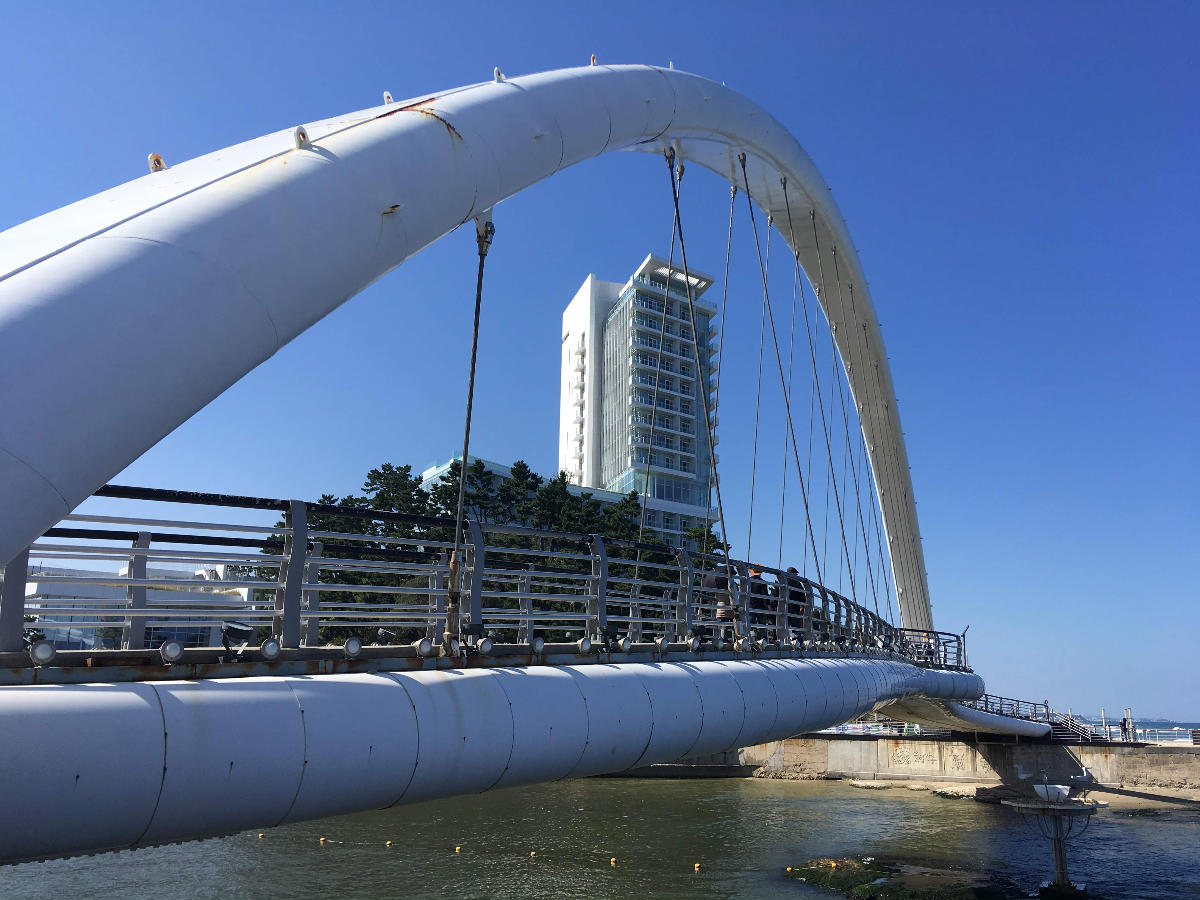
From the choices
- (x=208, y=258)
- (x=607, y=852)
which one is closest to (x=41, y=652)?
(x=208, y=258)

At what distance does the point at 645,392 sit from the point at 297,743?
75.8 metres

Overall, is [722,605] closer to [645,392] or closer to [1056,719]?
[1056,719]

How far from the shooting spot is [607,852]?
20688 millimetres

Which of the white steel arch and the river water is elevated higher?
the white steel arch

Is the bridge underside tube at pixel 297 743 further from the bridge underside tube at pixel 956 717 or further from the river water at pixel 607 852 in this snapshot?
the bridge underside tube at pixel 956 717

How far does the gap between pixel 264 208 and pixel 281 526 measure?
217 cm

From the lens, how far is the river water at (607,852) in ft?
54.1

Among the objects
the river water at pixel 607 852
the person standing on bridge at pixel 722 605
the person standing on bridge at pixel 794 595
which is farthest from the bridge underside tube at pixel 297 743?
the river water at pixel 607 852

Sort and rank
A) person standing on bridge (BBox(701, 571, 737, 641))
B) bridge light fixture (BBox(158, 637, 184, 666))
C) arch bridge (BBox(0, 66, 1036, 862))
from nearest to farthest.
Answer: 1. arch bridge (BBox(0, 66, 1036, 862))
2. bridge light fixture (BBox(158, 637, 184, 666))
3. person standing on bridge (BBox(701, 571, 737, 641))

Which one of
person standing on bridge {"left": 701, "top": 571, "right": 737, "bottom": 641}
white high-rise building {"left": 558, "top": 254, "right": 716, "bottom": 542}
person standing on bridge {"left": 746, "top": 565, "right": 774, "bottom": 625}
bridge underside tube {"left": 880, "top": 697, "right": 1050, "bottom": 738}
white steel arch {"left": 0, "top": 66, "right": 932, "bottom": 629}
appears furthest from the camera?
white high-rise building {"left": 558, "top": 254, "right": 716, "bottom": 542}

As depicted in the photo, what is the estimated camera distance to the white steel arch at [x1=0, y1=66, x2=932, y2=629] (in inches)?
141

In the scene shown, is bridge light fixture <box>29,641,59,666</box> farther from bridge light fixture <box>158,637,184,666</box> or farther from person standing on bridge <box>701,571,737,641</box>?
person standing on bridge <box>701,571,737,641</box>

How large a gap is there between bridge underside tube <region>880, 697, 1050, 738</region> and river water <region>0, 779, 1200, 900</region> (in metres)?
2.73

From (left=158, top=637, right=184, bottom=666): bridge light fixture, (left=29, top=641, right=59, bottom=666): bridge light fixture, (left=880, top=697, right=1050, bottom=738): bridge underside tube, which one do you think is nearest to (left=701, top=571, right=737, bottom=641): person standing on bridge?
(left=158, top=637, right=184, bottom=666): bridge light fixture
